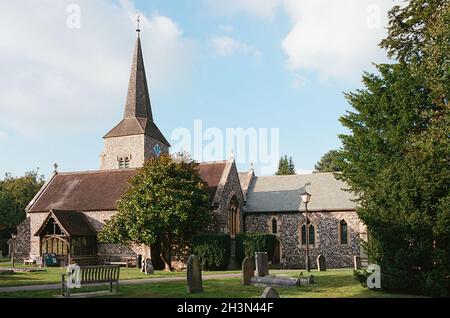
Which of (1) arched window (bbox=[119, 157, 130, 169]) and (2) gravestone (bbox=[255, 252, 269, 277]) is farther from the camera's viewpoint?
(1) arched window (bbox=[119, 157, 130, 169])

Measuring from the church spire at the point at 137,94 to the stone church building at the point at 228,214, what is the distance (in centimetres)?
1065

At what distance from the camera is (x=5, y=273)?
77.4 feet

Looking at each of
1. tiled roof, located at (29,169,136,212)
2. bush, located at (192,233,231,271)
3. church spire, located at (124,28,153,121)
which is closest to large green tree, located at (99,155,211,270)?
bush, located at (192,233,231,271)

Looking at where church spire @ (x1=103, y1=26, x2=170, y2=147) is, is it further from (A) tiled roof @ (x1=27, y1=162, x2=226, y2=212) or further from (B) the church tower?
(A) tiled roof @ (x1=27, y1=162, x2=226, y2=212)

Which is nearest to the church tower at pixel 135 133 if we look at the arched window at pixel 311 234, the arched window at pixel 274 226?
the arched window at pixel 274 226

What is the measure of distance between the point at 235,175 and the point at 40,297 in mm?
22980

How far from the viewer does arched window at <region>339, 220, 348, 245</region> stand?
113 feet

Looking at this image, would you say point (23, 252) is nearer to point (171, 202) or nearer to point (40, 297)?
point (171, 202)

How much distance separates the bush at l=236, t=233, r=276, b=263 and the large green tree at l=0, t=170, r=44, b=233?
33441 mm

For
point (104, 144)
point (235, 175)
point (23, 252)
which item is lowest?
point (23, 252)

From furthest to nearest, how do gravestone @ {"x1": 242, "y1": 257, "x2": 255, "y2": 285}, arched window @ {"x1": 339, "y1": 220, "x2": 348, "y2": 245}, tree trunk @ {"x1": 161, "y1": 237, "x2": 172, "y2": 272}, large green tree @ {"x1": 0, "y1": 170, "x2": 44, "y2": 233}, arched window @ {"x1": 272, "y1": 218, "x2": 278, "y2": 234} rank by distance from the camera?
large green tree @ {"x1": 0, "y1": 170, "x2": 44, "y2": 233} → arched window @ {"x1": 272, "y1": 218, "x2": 278, "y2": 234} → arched window @ {"x1": 339, "y1": 220, "x2": 348, "y2": 245} → tree trunk @ {"x1": 161, "y1": 237, "x2": 172, "y2": 272} → gravestone @ {"x1": 242, "y1": 257, "x2": 255, "y2": 285}

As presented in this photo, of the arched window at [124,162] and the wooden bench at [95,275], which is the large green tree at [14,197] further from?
the wooden bench at [95,275]

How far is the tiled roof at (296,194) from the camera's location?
3556 centimetres
